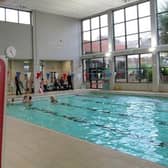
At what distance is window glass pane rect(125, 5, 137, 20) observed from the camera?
14008 mm

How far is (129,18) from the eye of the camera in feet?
47.1

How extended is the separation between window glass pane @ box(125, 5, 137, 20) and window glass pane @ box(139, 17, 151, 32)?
60cm

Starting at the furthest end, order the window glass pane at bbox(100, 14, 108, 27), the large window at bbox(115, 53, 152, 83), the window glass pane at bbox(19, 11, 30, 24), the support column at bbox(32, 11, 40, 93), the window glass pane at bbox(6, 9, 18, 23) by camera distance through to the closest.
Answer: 1. the window glass pane at bbox(100, 14, 108, 27)
2. the support column at bbox(32, 11, 40, 93)
3. the window glass pane at bbox(19, 11, 30, 24)
4. the window glass pane at bbox(6, 9, 18, 23)
5. the large window at bbox(115, 53, 152, 83)

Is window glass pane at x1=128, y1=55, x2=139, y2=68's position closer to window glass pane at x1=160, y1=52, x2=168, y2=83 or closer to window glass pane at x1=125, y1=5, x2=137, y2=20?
window glass pane at x1=160, y1=52, x2=168, y2=83

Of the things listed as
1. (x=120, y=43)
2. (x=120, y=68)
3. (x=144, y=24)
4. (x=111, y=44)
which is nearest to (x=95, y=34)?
(x=111, y=44)

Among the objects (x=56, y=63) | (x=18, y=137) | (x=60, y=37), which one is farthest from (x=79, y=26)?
(x=18, y=137)

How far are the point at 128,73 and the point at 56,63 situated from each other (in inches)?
216

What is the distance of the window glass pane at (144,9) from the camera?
13.3m

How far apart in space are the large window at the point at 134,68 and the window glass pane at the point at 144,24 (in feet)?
4.84

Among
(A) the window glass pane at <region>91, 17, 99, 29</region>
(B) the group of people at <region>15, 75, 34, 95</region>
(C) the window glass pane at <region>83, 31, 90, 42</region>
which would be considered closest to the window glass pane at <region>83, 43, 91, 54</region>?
(C) the window glass pane at <region>83, 31, 90, 42</region>

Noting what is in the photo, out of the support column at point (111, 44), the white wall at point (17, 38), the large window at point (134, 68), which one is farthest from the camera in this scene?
the support column at point (111, 44)

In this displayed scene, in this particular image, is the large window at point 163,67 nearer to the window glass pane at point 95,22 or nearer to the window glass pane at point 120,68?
the window glass pane at point 120,68

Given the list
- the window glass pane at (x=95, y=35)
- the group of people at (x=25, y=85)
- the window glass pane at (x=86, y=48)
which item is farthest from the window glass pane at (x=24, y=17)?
the window glass pane at (x=95, y=35)

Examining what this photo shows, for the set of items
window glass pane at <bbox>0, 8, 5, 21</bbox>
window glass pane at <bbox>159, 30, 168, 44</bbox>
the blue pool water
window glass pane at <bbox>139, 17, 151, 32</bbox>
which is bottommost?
the blue pool water
